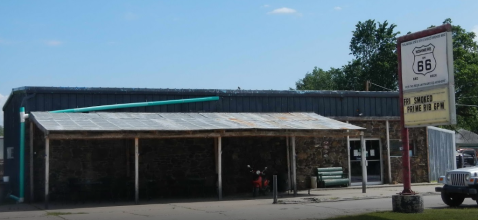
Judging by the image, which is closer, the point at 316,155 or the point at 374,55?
the point at 316,155

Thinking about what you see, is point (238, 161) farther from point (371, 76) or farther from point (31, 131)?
point (371, 76)

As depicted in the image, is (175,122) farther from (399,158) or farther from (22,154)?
(399,158)

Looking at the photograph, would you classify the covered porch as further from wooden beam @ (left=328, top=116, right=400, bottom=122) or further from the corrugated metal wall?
the corrugated metal wall

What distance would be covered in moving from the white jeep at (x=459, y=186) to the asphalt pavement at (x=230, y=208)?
0.48m

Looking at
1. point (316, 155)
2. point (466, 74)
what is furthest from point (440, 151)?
point (466, 74)

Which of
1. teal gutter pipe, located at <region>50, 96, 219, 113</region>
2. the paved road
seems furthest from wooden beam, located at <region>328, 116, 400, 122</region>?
teal gutter pipe, located at <region>50, 96, 219, 113</region>

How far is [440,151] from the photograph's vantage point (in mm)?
26734

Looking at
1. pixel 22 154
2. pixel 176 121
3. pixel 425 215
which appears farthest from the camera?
pixel 176 121

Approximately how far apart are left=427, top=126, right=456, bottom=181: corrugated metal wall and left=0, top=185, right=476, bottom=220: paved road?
264 inches

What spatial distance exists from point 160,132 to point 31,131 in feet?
15.7

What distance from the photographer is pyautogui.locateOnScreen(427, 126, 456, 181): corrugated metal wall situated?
86.0 ft

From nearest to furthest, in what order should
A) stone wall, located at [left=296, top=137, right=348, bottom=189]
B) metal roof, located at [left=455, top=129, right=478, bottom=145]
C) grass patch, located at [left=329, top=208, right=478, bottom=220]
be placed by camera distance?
grass patch, located at [left=329, top=208, right=478, bottom=220] → stone wall, located at [left=296, top=137, right=348, bottom=189] → metal roof, located at [left=455, top=129, right=478, bottom=145]

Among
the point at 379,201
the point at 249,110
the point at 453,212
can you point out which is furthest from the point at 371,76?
the point at 453,212

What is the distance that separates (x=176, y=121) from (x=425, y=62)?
9.23 m
